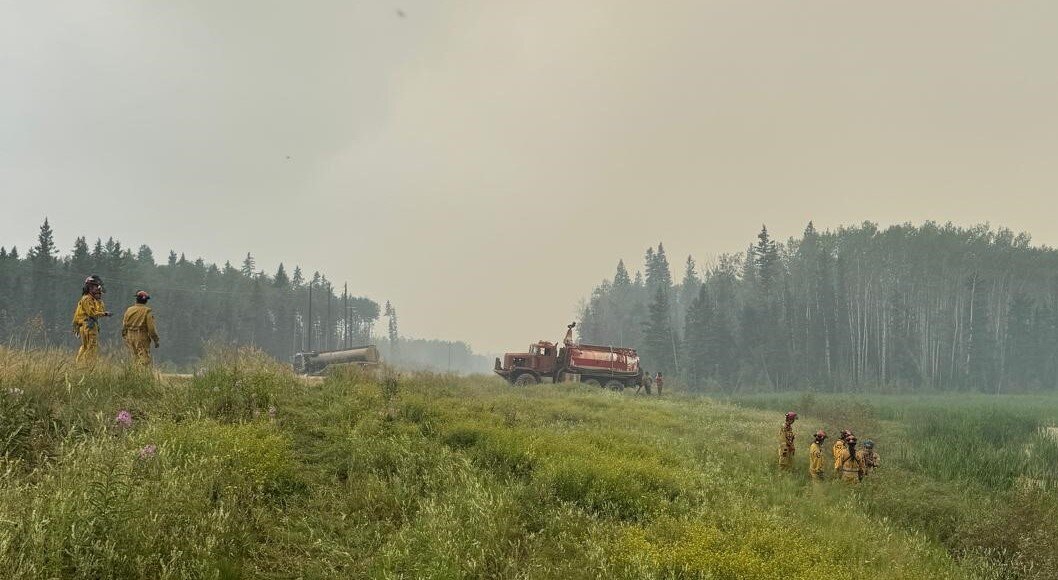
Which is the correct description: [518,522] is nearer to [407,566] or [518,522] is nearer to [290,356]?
[407,566]

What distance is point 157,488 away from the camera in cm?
491

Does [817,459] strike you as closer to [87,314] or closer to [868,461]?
[868,461]

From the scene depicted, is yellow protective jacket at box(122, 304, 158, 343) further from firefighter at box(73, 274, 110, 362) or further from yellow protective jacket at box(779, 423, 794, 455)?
yellow protective jacket at box(779, 423, 794, 455)

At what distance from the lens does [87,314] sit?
33.3 feet

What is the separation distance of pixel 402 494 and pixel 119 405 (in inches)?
182

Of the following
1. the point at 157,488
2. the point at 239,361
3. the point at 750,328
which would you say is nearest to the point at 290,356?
the point at 750,328

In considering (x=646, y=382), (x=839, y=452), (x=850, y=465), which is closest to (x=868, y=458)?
(x=850, y=465)

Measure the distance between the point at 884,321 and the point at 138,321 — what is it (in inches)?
2767

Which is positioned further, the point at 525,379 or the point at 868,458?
the point at 525,379

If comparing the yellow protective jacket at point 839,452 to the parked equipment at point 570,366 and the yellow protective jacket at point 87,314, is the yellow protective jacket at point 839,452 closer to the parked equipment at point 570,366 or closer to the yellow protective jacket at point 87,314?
the yellow protective jacket at point 87,314

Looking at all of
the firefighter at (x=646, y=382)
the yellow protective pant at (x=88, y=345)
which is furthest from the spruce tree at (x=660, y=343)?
the yellow protective pant at (x=88, y=345)

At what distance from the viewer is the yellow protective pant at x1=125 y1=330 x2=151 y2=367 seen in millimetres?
10305

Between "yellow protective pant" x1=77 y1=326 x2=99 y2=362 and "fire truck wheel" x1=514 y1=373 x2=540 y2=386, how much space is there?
68.5 feet

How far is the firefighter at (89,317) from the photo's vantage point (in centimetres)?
982
